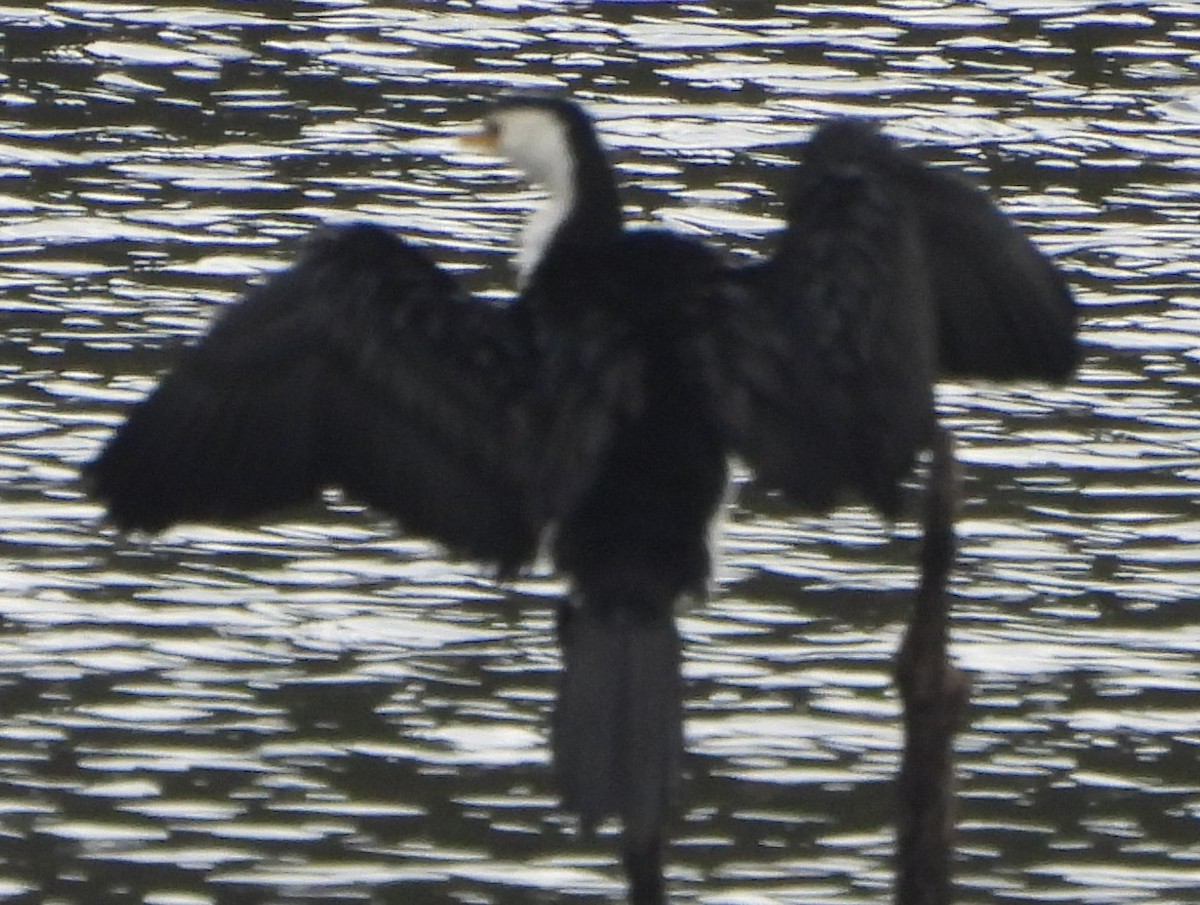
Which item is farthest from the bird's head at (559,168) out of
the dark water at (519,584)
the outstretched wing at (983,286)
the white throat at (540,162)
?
the dark water at (519,584)

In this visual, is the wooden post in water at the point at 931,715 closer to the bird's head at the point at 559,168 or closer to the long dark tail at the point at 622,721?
the long dark tail at the point at 622,721

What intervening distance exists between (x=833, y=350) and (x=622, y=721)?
90 centimetres

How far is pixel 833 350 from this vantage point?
677 centimetres

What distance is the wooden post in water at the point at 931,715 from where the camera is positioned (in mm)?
6637

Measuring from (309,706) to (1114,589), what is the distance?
8.26 ft

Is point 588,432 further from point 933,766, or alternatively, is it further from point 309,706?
point 309,706

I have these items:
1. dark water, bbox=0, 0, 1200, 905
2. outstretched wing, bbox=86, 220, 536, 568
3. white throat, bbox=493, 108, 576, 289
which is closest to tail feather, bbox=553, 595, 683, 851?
outstretched wing, bbox=86, 220, 536, 568

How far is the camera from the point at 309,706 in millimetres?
9023

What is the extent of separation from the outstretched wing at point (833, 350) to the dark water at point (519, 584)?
1.66 metres

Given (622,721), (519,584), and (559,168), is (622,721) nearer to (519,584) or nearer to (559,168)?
(559,168)

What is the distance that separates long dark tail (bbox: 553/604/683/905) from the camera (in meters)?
6.41

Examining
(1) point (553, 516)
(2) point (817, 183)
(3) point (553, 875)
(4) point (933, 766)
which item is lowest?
(3) point (553, 875)

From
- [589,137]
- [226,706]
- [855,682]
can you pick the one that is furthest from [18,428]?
[589,137]

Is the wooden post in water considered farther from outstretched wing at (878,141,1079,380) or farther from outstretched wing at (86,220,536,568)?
outstretched wing at (86,220,536,568)
